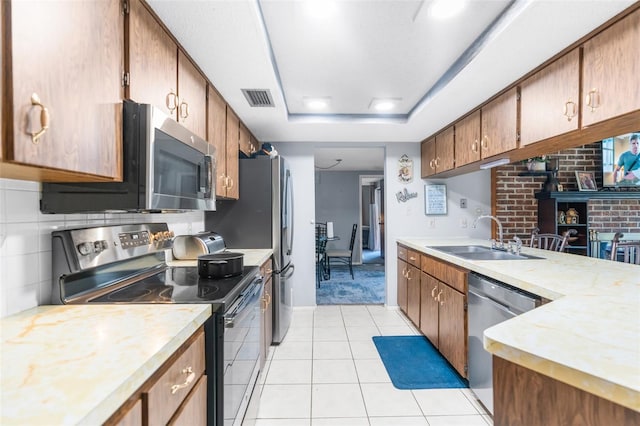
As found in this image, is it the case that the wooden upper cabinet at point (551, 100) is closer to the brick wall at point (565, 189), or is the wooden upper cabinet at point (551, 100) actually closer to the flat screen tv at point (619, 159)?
the brick wall at point (565, 189)

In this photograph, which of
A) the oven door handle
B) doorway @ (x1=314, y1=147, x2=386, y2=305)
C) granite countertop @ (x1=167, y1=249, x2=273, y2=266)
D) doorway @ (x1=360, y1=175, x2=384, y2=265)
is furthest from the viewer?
doorway @ (x1=360, y1=175, x2=384, y2=265)

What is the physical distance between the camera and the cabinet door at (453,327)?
2.08 m

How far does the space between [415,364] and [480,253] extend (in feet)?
3.62

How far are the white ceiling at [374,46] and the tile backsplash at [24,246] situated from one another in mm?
925

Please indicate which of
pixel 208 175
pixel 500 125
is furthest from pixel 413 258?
pixel 208 175

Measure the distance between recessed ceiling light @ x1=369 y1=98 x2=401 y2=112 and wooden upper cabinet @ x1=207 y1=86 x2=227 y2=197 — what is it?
134cm

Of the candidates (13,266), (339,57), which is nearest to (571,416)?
(13,266)

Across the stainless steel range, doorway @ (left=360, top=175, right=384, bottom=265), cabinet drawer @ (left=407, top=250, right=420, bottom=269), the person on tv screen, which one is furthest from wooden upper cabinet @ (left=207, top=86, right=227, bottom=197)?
doorway @ (left=360, top=175, right=384, bottom=265)

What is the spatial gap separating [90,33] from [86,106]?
0.80ft

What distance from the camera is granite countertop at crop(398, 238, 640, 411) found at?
0.63m

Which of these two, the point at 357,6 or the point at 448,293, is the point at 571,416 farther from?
the point at 357,6

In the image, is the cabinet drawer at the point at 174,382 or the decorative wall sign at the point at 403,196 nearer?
the cabinet drawer at the point at 174,382

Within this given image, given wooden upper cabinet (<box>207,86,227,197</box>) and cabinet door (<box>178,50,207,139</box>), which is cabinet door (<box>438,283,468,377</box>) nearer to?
wooden upper cabinet (<box>207,86,227,197</box>)

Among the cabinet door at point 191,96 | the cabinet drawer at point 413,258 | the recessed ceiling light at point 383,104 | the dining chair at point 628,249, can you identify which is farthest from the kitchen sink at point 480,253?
the cabinet door at point 191,96
